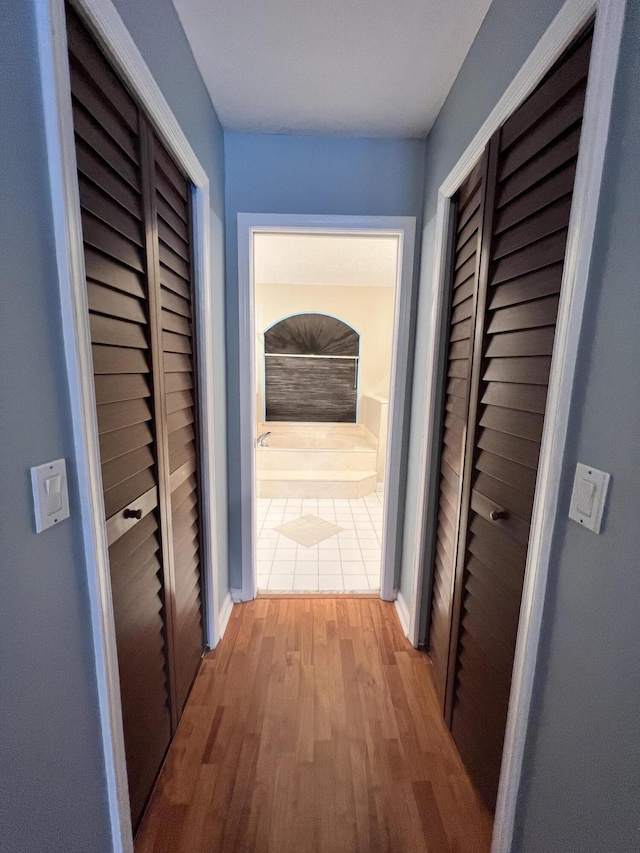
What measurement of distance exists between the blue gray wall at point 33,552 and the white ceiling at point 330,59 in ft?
3.03

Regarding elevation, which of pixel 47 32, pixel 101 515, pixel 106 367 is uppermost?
pixel 47 32

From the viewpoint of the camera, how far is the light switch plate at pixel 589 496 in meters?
0.61

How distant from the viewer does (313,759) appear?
→ 3.91ft

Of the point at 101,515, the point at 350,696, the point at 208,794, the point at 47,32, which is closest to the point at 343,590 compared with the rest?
the point at 350,696

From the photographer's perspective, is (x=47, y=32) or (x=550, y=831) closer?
(x=47, y=32)

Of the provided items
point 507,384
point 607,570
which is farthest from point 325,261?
point 607,570

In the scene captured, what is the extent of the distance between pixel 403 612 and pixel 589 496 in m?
1.49

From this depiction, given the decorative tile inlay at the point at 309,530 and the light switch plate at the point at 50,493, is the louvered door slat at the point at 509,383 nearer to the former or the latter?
the light switch plate at the point at 50,493

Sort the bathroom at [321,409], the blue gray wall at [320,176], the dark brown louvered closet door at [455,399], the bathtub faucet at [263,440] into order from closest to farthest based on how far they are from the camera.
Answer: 1. the dark brown louvered closet door at [455,399]
2. the blue gray wall at [320,176]
3. the bathroom at [321,409]
4. the bathtub faucet at [263,440]

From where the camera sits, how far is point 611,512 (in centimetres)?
59

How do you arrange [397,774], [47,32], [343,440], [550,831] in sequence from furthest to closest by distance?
[343,440] → [397,774] → [550,831] → [47,32]

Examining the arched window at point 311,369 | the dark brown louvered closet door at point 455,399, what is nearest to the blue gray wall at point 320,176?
the dark brown louvered closet door at point 455,399

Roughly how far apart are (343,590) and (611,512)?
1800 mm

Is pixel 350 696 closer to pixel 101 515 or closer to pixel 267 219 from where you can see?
pixel 101 515
